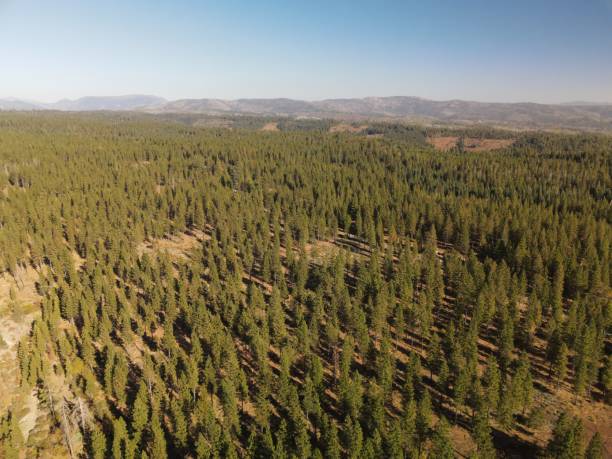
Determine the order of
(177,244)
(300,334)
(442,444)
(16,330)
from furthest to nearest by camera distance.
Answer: (177,244)
(16,330)
(300,334)
(442,444)

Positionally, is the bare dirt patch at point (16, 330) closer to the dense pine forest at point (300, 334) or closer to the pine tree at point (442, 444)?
the dense pine forest at point (300, 334)

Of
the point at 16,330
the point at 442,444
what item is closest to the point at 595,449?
the point at 442,444

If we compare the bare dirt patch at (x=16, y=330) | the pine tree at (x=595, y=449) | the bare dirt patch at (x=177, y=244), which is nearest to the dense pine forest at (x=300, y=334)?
the pine tree at (x=595, y=449)

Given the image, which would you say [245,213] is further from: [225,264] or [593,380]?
[593,380]

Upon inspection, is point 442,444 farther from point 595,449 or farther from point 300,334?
point 300,334

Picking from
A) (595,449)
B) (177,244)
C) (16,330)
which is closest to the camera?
(595,449)

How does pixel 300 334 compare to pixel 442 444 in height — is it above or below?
above

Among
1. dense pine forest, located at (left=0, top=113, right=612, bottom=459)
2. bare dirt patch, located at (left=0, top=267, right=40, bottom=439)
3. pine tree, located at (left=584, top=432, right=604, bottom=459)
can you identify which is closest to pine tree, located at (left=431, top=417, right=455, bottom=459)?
dense pine forest, located at (left=0, top=113, right=612, bottom=459)

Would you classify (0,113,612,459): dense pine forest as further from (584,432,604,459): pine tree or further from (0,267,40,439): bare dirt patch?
(0,267,40,439): bare dirt patch
